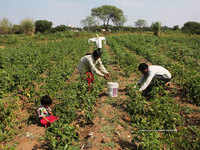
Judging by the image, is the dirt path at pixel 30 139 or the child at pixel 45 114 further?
the child at pixel 45 114

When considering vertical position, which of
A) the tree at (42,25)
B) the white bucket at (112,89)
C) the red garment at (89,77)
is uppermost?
the tree at (42,25)

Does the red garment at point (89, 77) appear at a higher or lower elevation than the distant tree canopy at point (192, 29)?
lower

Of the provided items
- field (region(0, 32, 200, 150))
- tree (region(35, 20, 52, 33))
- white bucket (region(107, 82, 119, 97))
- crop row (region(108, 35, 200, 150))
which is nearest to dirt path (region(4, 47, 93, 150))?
field (region(0, 32, 200, 150))

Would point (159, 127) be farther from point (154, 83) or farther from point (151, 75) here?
point (154, 83)

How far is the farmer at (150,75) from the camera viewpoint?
4.31 metres

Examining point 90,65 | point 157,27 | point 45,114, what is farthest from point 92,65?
point 157,27

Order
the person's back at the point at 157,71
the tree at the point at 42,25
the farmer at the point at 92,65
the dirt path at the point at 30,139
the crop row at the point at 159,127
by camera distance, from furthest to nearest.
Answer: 1. the tree at the point at 42,25
2. the farmer at the point at 92,65
3. the person's back at the point at 157,71
4. the dirt path at the point at 30,139
5. the crop row at the point at 159,127

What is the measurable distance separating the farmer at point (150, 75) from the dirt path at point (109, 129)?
0.73 meters

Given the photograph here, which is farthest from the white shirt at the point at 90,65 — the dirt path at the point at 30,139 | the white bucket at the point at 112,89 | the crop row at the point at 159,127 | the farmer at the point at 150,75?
the dirt path at the point at 30,139

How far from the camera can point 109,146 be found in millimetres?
3018

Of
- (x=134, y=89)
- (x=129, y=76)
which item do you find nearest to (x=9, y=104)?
(x=134, y=89)

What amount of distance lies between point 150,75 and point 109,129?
1.72 metres

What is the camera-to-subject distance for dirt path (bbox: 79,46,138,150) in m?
3.06

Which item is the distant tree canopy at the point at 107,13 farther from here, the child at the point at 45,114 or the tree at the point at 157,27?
the child at the point at 45,114
